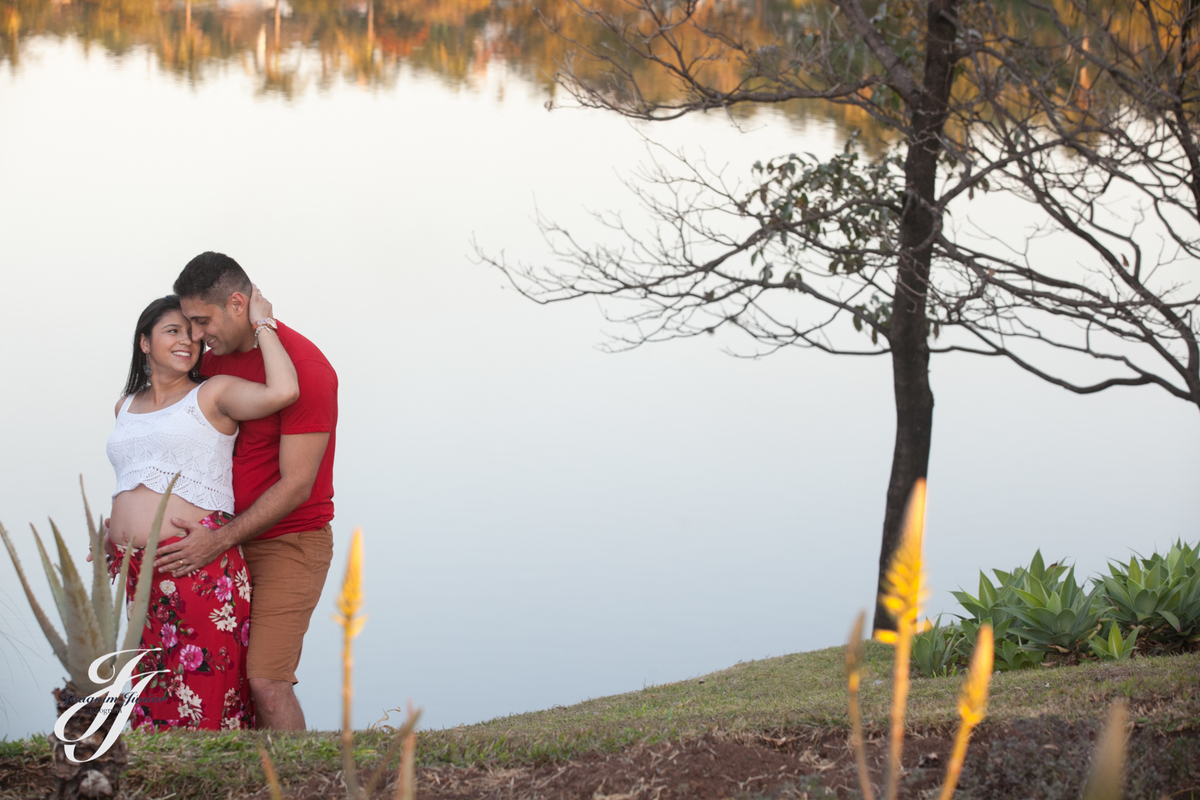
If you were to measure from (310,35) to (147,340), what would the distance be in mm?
17942

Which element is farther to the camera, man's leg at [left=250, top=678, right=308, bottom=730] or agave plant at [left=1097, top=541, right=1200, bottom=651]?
agave plant at [left=1097, top=541, right=1200, bottom=651]

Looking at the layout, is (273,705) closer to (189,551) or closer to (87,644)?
(189,551)

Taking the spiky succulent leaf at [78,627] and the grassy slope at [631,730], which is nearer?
the spiky succulent leaf at [78,627]

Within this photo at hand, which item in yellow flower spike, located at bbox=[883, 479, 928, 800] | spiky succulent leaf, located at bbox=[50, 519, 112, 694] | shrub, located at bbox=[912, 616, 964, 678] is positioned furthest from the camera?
shrub, located at bbox=[912, 616, 964, 678]

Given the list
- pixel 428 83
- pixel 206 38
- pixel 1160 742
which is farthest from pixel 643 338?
pixel 206 38

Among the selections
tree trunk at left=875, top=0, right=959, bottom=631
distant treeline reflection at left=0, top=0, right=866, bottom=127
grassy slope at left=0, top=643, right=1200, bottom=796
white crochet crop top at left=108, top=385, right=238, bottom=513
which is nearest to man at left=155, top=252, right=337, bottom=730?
white crochet crop top at left=108, top=385, right=238, bottom=513

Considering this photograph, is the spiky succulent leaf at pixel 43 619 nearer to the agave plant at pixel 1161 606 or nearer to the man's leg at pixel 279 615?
the man's leg at pixel 279 615

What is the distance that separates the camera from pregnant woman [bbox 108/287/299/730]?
12.9 feet

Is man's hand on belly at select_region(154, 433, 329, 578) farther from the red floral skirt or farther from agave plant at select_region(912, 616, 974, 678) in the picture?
agave plant at select_region(912, 616, 974, 678)

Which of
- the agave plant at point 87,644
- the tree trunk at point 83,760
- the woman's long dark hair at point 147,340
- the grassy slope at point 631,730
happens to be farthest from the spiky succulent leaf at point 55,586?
the woman's long dark hair at point 147,340

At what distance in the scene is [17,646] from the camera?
5.64 metres

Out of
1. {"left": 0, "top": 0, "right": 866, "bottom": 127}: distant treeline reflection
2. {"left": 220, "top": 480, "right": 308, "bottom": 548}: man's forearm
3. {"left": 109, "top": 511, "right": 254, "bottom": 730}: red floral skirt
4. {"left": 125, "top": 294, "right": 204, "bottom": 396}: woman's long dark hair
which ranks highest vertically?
{"left": 0, "top": 0, "right": 866, "bottom": 127}: distant treeline reflection

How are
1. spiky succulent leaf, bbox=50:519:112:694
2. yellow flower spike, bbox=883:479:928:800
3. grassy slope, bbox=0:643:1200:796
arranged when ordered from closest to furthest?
yellow flower spike, bbox=883:479:928:800, spiky succulent leaf, bbox=50:519:112:694, grassy slope, bbox=0:643:1200:796

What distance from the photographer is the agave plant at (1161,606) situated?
561 centimetres
